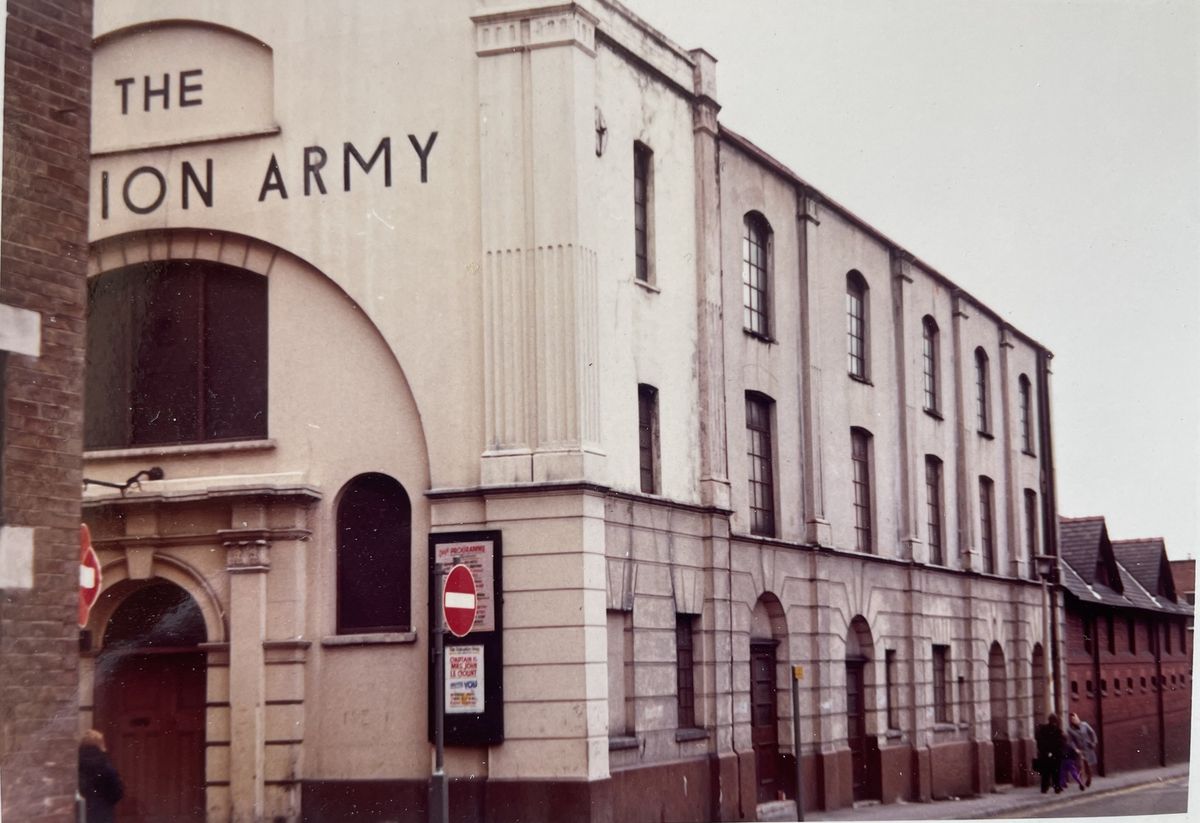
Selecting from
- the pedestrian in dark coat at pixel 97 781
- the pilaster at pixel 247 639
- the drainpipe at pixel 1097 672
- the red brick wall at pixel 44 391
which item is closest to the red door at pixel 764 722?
the drainpipe at pixel 1097 672

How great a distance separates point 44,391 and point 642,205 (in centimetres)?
833

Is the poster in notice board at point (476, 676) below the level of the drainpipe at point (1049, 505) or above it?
below

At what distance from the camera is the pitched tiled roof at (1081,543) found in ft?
73.4

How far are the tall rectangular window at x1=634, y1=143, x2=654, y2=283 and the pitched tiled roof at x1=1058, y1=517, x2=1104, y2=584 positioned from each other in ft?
19.6

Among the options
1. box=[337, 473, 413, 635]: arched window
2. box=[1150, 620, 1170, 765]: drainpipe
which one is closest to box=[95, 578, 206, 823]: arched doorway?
box=[337, 473, 413, 635]: arched window

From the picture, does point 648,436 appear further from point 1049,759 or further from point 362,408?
point 1049,759

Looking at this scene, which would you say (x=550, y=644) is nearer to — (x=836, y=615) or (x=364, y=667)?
(x=364, y=667)

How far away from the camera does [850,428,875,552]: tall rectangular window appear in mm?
27094

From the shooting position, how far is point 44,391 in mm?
14984

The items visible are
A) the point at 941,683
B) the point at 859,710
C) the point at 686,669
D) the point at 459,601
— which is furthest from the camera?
the point at 941,683

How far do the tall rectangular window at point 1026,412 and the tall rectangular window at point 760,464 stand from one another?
347 centimetres

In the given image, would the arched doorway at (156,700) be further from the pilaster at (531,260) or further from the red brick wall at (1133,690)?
the red brick wall at (1133,690)

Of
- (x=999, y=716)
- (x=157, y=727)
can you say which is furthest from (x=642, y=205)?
(x=999, y=716)

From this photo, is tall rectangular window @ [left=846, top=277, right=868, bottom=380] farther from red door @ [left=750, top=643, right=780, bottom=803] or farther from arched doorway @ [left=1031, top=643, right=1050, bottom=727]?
arched doorway @ [left=1031, top=643, right=1050, bottom=727]
